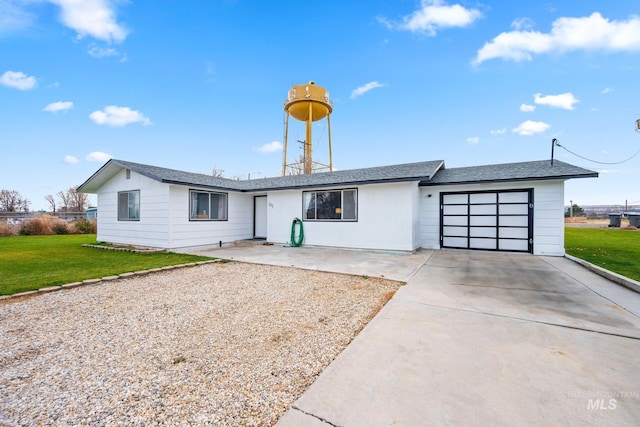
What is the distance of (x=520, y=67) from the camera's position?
9477 millimetres

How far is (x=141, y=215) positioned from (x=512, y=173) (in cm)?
1302

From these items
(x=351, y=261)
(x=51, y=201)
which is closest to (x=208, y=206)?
(x=351, y=261)

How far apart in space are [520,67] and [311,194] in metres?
8.86

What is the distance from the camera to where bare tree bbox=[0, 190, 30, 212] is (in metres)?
22.5

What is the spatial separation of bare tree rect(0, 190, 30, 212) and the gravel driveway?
29022 mm

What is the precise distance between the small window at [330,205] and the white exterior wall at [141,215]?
4.91m

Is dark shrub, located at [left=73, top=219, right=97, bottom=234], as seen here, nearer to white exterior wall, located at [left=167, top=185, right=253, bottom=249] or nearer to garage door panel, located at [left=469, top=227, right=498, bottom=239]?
white exterior wall, located at [left=167, top=185, right=253, bottom=249]

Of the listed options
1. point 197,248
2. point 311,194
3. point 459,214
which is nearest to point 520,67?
point 459,214

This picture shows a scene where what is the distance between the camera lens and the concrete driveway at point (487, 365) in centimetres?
168

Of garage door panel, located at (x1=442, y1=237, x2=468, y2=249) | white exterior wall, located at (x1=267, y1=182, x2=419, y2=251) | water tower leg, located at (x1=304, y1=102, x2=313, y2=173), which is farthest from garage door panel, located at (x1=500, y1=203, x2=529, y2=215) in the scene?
water tower leg, located at (x1=304, y1=102, x2=313, y2=173)

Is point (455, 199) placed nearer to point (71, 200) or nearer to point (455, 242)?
point (455, 242)

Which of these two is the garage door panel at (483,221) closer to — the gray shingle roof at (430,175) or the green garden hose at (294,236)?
the gray shingle roof at (430,175)

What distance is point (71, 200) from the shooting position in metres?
25.0

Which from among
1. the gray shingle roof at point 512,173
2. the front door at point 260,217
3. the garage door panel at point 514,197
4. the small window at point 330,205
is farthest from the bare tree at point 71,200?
the garage door panel at point 514,197
